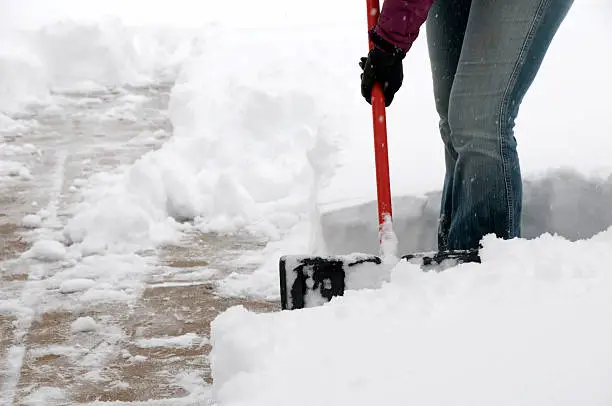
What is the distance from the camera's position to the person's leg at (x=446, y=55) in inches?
104

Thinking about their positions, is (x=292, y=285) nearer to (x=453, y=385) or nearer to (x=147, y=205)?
(x=453, y=385)

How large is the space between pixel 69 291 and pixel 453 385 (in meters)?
2.03

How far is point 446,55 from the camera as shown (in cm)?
271

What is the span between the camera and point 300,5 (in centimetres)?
908

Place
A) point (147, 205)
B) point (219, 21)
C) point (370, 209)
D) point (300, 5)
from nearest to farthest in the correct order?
point (370, 209) < point (147, 205) < point (219, 21) < point (300, 5)

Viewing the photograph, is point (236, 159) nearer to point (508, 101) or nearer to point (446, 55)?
point (446, 55)

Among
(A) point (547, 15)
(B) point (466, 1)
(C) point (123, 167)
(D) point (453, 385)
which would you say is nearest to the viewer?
(D) point (453, 385)

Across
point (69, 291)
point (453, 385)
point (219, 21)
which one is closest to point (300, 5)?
point (219, 21)

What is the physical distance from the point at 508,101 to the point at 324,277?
0.64 meters

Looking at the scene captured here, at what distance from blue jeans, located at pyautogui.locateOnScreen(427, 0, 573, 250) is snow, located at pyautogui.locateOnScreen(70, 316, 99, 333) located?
1.13 metres

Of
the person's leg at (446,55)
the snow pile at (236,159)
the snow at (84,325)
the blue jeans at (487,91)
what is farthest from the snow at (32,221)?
the blue jeans at (487,91)

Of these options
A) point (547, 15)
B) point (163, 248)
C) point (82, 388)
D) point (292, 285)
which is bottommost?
point (82, 388)

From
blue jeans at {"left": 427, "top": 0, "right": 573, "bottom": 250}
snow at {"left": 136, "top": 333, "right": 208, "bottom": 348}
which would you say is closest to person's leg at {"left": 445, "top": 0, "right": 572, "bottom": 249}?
blue jeans at {"left": 427, "top": 0, "right": 573, "bottom": 250}

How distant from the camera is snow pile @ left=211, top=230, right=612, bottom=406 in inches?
60.5
